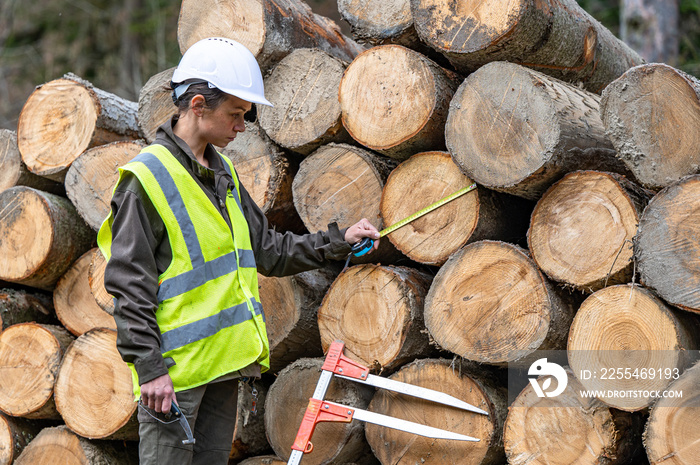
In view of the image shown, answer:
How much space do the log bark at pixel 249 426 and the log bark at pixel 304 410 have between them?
0.49ft

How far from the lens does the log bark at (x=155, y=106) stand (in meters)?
3.90

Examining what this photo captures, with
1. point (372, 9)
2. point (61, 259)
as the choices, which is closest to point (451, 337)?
point (372, 9)

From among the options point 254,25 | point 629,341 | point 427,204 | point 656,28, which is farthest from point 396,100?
point 656,28

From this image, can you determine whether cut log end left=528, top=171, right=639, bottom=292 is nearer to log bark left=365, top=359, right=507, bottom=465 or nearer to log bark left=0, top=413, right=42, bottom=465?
log bark left=365, top=359, right=507, bottom=465

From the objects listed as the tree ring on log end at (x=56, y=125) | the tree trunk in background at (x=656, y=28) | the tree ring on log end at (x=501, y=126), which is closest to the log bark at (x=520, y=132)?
the tree ring on log end at (x=501, y=126)

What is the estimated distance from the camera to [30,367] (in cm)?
388

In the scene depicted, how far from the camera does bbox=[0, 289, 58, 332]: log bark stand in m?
4.09

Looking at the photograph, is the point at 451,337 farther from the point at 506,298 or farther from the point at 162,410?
the point at 162,410

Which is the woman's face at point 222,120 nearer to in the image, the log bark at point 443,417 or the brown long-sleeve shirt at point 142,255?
the brown long-sleeve shirt at point 142,255

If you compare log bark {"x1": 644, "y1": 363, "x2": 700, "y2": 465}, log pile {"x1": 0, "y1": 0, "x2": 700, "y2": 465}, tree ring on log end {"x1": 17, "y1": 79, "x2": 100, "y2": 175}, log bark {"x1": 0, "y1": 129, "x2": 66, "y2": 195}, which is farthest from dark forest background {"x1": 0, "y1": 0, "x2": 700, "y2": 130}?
log bark {"x1": 644, "y1": 363, "x2": 700, "y2": 465}

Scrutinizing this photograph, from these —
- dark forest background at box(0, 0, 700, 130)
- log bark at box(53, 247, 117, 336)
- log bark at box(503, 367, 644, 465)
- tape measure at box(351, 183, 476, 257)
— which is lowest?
dark forest background at box(0, 0, 700, 130)

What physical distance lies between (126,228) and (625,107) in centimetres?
190

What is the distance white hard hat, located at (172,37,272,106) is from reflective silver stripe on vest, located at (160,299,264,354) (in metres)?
0.84

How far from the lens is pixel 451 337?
9.70 ft
